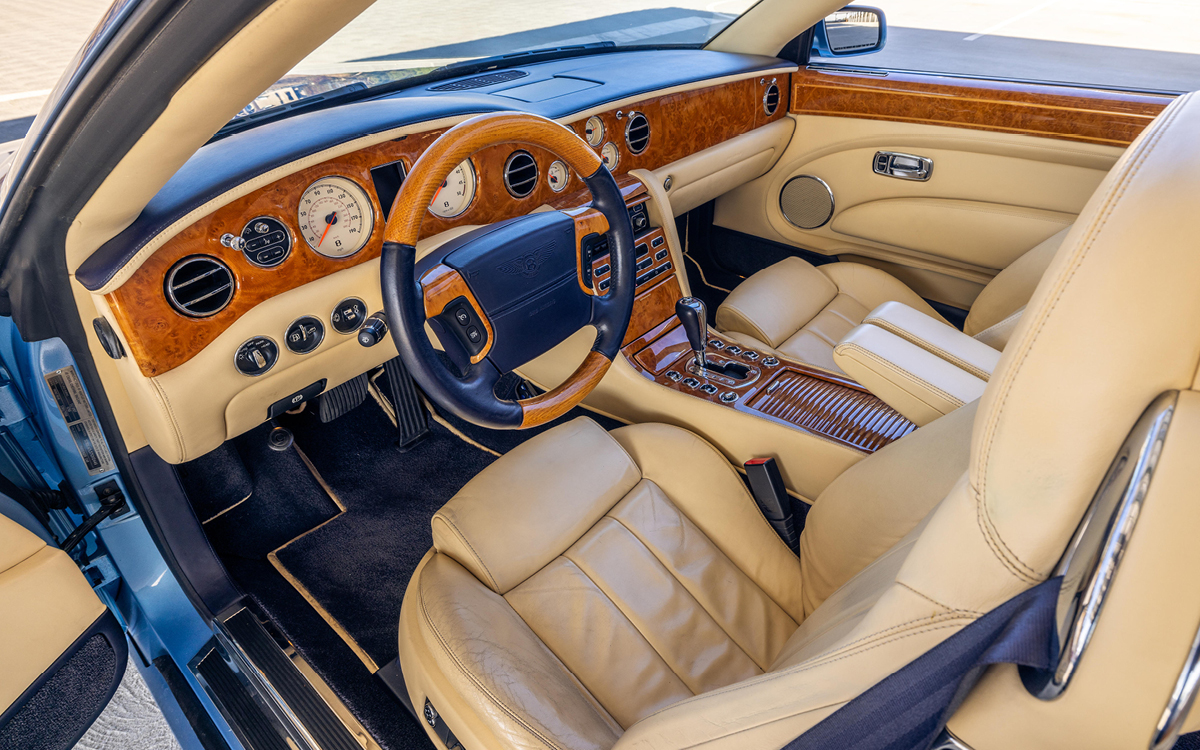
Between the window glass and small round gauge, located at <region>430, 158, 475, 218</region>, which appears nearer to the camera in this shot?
small round gauge, located at <region>430, 158, 475, 218</region>

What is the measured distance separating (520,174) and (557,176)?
143mm

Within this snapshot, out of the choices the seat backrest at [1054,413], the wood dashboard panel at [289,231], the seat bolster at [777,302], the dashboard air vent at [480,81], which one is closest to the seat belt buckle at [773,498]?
the seat bolster at [777,302]

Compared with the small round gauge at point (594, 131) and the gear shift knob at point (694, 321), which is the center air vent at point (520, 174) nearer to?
the small round gauge at point (594, 131)

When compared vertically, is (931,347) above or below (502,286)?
below

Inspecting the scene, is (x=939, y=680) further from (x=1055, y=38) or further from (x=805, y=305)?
(x=1055, y=38)

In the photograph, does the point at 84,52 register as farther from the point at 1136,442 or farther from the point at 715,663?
the point at 715,663

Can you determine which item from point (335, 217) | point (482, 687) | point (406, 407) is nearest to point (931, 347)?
point (482, 687)

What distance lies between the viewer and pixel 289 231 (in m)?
1.25

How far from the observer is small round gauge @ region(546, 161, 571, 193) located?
1706mm

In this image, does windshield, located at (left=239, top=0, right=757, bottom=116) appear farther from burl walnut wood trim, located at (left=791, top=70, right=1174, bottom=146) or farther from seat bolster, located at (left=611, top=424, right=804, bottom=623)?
seat bolster, located at (left=611, top=424, right=804, bottom=623)

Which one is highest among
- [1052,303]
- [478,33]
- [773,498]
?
[478,33]

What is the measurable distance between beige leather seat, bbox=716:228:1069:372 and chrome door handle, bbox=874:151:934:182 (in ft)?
1.16

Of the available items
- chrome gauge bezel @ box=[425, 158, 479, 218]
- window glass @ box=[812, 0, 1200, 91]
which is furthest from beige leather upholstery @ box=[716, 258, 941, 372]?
window glass @ box=[812, 0, 1200, 91]

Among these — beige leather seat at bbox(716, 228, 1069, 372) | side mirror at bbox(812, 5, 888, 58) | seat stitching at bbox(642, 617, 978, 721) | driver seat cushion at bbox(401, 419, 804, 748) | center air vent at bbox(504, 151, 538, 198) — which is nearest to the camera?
seat stitching at bbox(642, 617, 978, 721)
